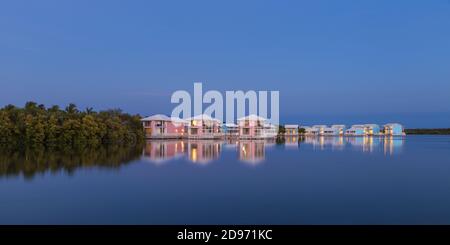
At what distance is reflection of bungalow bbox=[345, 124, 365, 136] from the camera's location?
6819 centimetres

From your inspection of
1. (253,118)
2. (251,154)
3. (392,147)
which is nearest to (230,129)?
(253,118)

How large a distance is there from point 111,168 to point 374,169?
8276 millimetres

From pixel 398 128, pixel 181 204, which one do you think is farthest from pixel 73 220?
pixel 398 128

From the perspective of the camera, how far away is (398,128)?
68.7 m

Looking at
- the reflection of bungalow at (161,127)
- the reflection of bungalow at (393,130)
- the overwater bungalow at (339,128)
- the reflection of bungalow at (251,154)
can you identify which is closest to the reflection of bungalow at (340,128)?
the overwater bungalow at (339,128)

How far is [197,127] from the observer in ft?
125

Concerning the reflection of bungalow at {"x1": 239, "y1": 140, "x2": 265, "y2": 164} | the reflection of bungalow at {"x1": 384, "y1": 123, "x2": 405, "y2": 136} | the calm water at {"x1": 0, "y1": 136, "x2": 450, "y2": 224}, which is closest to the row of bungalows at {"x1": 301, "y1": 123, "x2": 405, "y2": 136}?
the reflection of bungalow at {"x1": 384, "y1": 123, "x2": 405, "y2": 136}

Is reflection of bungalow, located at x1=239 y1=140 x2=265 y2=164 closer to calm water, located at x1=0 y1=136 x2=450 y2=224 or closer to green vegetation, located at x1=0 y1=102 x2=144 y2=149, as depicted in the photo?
calm water, located at x1=0 y1=136 x2=450 y2=224

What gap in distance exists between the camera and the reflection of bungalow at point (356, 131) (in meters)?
68.2

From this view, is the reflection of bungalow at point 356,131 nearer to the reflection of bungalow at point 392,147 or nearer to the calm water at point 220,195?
the reflection of bungalow at point 392,147

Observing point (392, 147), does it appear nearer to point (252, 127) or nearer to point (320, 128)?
point (252, 127)
